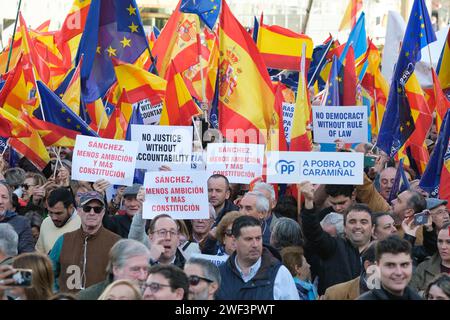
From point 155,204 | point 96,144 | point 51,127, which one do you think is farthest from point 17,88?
point 155,204

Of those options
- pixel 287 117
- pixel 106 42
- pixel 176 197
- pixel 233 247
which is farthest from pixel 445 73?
pixel 233 247

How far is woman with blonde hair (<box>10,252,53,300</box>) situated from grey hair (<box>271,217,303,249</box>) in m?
2.39

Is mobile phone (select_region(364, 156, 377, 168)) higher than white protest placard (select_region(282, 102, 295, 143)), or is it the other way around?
white protest placard (select_region(282, 102, 295, 143))

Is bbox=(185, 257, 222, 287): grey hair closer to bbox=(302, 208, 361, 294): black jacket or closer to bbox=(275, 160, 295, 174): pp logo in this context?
bbox=(302, 208, 361, 294): black jacket

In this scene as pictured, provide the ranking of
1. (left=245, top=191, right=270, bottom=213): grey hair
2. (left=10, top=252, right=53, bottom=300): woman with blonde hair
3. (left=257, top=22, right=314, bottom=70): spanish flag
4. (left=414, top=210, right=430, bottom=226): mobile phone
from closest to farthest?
(left=10, top=252, right=53, bottom=300): woman with blonde hair < (left=414, top=210, right=430, bottom=226): mobile phone < (left=245, top=191, right=270, bottom=213): grey hair < (left=257, top=22, right=314, bottom=70): spanish flag

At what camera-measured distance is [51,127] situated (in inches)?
527

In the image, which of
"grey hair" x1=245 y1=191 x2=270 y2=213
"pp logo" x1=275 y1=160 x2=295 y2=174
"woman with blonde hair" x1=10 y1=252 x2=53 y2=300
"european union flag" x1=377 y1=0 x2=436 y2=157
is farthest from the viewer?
"european union flag" x1=377 y1=0 x2=436 y2=157

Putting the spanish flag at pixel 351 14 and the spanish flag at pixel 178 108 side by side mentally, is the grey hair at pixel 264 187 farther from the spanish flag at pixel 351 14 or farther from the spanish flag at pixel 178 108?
the spanish flag at pixel 351 14

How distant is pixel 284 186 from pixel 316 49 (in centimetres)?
690

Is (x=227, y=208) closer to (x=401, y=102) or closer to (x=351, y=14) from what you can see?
(x=401, y=102)

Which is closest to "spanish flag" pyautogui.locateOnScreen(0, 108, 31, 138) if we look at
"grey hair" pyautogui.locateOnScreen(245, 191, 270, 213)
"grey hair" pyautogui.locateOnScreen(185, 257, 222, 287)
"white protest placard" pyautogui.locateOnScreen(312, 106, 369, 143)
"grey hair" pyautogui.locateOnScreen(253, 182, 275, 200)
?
"white protest placard" pyautogui.locateOnScreen(312, 106, 369, 143)

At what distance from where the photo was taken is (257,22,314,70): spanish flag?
16531mm

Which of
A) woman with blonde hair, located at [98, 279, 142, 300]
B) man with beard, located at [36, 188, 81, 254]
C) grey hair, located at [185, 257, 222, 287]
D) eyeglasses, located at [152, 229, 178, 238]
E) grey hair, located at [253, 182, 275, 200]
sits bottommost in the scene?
woman with blonde hair, located at [98, 279, 142, 300]
